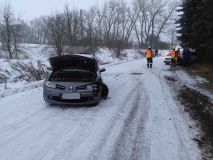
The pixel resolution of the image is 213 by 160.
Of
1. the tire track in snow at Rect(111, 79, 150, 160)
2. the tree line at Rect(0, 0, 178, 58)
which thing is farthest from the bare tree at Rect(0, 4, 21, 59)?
the tire track in snow at Rect(111, 79, 150, 160)

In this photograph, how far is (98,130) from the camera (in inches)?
266

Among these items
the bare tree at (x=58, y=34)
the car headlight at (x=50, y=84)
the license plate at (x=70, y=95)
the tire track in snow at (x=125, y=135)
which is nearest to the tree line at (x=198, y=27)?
the tire track in snow at (x=125, y=135)

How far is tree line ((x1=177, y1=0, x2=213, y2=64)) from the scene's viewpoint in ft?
54.5

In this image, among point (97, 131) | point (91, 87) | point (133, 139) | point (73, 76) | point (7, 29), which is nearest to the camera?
point (133, 139)

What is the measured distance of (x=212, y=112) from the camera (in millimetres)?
8609

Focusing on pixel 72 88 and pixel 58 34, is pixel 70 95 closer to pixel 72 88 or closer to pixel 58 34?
pixel 72 88

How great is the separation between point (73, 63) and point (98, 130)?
406 centimetres

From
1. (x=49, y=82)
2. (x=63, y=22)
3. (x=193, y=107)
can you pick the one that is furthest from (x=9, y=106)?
(x=63, y=22)

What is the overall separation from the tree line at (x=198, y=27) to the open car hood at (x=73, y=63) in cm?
872

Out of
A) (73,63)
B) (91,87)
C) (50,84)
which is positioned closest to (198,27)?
(73,63)

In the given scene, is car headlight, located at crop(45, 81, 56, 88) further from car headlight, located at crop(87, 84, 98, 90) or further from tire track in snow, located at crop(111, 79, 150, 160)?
tire track in snow, located at crop(111, 79, 150, 160)

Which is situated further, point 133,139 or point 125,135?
point 125,135

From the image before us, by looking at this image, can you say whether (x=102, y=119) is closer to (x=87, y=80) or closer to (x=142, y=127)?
(x=142, y=127)

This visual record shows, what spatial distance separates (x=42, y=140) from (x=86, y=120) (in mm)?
1735
